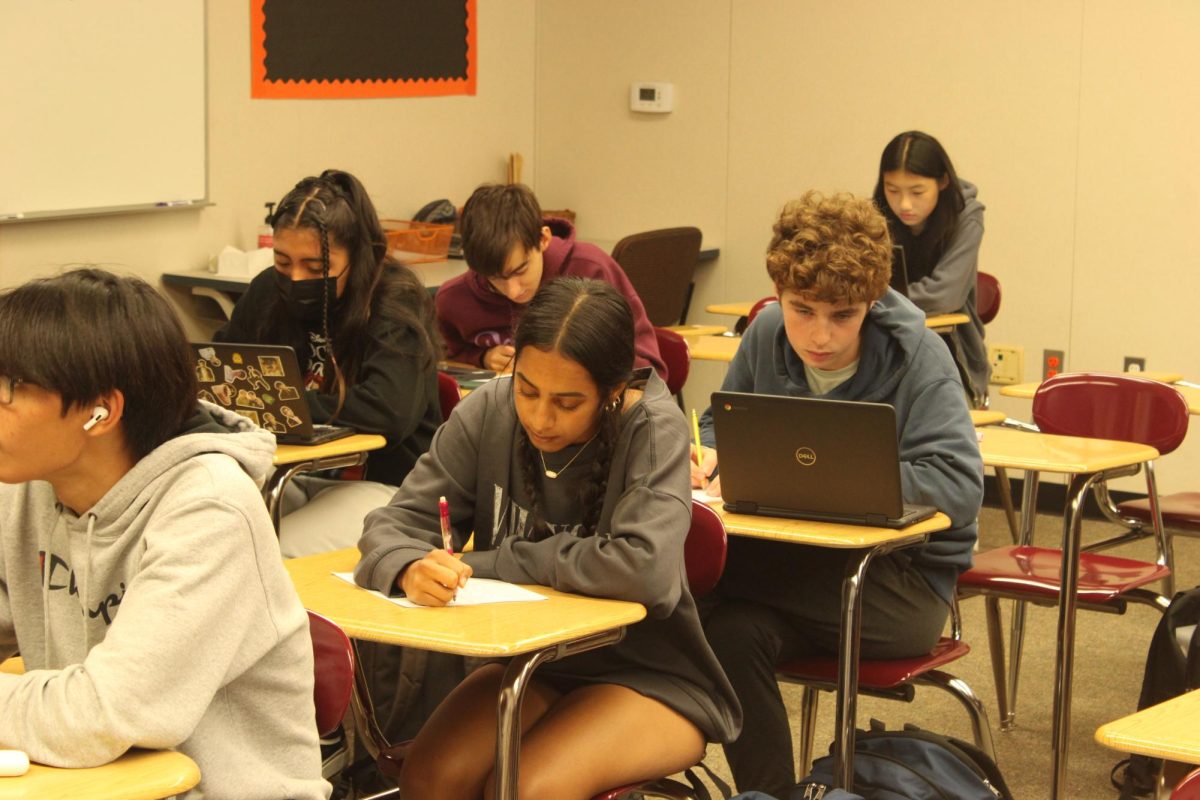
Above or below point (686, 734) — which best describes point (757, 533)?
above

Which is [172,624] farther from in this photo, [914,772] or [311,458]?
[311,458]

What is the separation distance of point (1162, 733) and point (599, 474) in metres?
0.89

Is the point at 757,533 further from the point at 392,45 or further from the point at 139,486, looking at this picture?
the point at 392,45

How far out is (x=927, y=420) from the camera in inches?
104

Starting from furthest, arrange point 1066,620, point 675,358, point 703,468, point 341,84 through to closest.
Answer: point 341,84
point 675,358
point 1066,620
point 703,468

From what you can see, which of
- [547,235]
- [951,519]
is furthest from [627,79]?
[951,519]

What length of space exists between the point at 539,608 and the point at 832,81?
415 centimetres

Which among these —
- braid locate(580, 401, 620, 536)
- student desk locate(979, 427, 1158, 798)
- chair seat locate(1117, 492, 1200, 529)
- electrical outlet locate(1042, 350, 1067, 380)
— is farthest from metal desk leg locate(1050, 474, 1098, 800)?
electrical outlet locate(1042, 350, 1067, 380)

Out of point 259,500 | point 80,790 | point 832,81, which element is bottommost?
point 80,790

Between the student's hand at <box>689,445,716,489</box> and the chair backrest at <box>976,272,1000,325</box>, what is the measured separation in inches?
99.3

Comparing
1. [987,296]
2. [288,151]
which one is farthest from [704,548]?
[288,151]

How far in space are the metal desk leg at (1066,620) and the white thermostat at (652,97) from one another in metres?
3.62

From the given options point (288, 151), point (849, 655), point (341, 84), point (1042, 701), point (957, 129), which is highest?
point (341, 84)

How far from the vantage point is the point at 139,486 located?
5.16 feet
